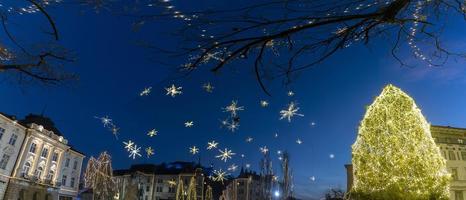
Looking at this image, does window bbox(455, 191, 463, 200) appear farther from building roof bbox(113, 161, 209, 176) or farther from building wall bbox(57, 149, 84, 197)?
building roof bbox(113, 161, 209, 176)

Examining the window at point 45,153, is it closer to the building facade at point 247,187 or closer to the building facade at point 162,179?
the building facade at point 162,179

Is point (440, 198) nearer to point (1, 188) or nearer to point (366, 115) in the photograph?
point (366, 115)

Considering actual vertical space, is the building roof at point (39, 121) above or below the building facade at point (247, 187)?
above

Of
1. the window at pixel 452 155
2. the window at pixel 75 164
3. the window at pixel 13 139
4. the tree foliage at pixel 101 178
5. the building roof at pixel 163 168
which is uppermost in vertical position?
the building roof at pixel 163 168

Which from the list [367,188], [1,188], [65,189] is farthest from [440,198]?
[65,189]

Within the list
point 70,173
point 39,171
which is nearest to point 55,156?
point 39,171

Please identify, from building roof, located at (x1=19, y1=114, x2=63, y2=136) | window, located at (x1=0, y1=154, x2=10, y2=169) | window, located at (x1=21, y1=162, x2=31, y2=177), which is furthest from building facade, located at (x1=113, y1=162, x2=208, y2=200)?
window, located at (x1=0, y1=154, x2=10, y2=169)

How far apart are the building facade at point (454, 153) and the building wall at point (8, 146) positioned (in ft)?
142

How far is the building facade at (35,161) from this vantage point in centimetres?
3909

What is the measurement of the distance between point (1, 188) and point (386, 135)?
40.3 meters

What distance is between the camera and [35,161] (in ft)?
145

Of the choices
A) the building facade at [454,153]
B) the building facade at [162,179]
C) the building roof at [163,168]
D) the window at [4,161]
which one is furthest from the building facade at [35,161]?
the building facade at [454,153]

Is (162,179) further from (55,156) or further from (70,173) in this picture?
(55,156)

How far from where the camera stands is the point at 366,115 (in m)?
14.7
